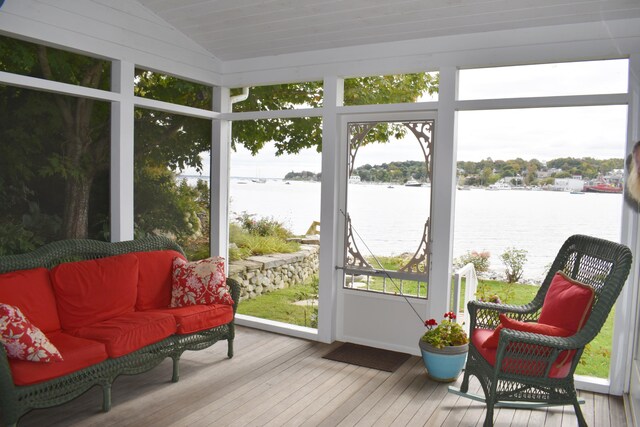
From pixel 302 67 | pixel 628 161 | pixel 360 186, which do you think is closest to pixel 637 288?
pixel 628 161

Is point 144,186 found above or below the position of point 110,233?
above

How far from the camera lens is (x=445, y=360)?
12.7 feet

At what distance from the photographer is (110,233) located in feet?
14.5

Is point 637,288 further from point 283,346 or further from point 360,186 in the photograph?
point 283,346

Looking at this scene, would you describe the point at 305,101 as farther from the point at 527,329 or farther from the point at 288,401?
the point at 527,329

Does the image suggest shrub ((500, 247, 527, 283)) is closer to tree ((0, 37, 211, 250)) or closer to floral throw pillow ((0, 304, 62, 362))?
tree ((0, 37, 211, 250))

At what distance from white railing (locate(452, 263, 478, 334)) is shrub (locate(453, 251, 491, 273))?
41 mm

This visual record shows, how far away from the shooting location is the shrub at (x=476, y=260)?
441 centimetres

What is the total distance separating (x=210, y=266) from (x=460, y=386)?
2135mm

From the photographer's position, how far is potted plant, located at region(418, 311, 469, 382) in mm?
3871

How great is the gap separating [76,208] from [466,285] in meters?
3.26

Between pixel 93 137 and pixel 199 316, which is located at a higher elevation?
pixel 93 137

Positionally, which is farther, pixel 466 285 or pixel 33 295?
pixel 466 285

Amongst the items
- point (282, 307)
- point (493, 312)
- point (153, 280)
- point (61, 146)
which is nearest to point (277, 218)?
point (282, 307)
